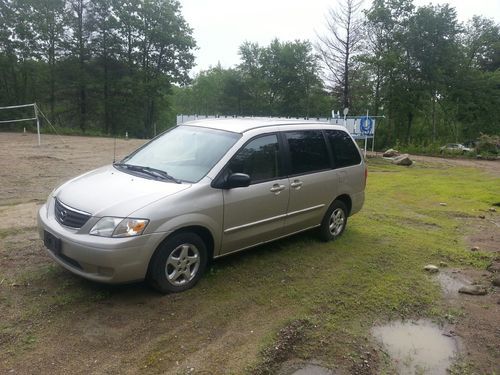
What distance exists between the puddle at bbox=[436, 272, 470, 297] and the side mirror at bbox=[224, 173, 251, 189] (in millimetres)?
2663

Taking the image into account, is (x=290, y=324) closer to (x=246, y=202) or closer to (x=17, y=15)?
(x=246, y=202)

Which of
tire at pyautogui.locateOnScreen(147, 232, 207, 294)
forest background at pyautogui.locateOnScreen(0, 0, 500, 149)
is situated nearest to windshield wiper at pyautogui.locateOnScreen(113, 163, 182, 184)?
tire at pyautogui.locateOnScreen(147, 232, 207, 294)

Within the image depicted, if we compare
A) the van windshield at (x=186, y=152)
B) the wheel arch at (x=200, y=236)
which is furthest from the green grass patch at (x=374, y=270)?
the van windshield at (x=186, y=152)

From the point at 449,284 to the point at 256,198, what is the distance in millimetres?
2590

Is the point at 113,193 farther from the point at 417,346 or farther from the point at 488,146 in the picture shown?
the point at 488,146

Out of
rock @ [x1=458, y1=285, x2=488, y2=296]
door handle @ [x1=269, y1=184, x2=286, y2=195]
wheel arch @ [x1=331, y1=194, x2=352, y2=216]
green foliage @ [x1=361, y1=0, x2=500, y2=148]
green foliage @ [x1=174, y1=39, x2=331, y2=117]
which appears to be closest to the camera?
rock @ [x1=458, y1=285, x2=488, y2=296]

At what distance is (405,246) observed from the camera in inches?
250

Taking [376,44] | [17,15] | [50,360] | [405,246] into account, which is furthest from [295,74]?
[50,360]

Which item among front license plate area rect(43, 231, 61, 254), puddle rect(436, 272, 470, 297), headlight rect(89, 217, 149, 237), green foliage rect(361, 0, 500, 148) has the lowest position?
puddle rect(436, 272, 470, 297)

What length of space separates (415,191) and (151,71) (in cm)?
3642

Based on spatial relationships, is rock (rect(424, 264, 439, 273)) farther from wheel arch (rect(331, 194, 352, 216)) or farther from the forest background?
the forest background

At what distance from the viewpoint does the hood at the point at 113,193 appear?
12.4ft

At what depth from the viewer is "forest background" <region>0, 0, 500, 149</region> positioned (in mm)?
35188

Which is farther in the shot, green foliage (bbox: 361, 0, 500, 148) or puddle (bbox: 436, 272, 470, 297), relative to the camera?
green foliage (bbox: 361, 0, 500, 148)
